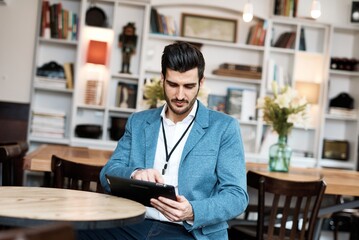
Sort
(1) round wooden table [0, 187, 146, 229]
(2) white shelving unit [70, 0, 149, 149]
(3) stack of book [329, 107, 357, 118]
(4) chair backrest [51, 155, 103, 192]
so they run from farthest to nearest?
(3) stack of book [329, 107, 357, 118]
(2) white shelving unit [70, 0, 149, 149]
(4) chair backrest [51, 155, 103, 192]
(1) round wooden table [0, 187, 146, 229]

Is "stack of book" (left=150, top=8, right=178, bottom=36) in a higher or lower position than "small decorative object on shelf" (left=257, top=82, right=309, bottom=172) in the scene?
higher

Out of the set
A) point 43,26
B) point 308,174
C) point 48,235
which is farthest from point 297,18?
point 48,235

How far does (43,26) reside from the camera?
6660 mm

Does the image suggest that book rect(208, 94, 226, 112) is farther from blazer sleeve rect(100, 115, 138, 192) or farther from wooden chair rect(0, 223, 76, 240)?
wooden chair rect(0, 223, 76, 240)

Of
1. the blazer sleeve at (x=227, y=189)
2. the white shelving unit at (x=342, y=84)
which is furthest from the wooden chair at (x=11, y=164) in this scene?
the white shelving unit at (x=342, y=84)

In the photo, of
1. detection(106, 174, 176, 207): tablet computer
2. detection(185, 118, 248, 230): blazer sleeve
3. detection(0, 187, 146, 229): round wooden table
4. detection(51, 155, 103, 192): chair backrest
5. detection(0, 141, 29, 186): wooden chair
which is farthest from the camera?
detection(0, 141, 29, 186): wooden chair

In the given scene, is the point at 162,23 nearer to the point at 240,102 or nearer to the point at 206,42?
the point at 206,42

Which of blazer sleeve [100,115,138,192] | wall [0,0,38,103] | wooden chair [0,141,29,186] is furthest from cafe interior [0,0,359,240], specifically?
blazer sleeve [100,115,138,192]

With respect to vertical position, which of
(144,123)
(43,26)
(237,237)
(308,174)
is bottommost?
(237,237)

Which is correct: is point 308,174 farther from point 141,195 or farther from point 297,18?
point 297,18

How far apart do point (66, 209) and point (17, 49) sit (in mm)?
4918

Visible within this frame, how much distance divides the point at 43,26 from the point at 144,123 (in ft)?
13.6

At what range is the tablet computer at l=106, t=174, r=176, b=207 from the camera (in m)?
2.21

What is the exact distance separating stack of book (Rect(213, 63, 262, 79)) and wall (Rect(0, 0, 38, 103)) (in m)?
1.98
